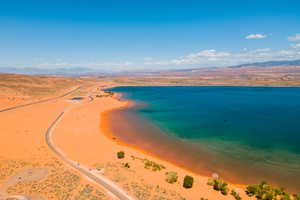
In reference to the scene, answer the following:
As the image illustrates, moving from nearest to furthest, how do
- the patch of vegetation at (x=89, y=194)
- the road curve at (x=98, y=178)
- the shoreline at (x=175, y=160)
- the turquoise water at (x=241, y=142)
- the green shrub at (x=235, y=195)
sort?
the patch of vegetation at (x=89, y=194), the road curve at (x=98, y=178), the green shrub at (x=235, y=195), the shoreline at (x=175, y=160), the turquoise water at (x=241, y=142)

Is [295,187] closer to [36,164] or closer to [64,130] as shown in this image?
[36,164]

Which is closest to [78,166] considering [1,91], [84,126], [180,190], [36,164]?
[36,164]

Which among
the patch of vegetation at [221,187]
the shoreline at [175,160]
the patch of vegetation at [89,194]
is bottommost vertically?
the shoreline at [175,160]

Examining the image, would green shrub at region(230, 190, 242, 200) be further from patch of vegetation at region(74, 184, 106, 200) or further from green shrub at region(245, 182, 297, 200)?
patch of vegetation at region(74, 184, 106, 200)

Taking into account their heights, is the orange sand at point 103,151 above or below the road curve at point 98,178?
below

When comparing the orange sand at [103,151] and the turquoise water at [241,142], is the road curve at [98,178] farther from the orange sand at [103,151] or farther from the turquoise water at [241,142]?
the turquoise water at [241,142]

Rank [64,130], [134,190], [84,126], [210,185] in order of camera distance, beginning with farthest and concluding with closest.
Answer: [84,126]
[64,130]
[210,185]
[134,190]

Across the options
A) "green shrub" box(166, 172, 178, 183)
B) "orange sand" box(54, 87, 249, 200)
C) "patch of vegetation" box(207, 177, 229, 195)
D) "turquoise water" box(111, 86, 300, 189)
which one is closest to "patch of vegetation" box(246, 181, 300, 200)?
"orange sand" box(54, 87, 249, 200)

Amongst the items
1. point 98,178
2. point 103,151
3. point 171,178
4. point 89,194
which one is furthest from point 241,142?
point 89,194

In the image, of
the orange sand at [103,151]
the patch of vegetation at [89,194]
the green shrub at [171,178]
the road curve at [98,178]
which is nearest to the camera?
the patch of vegetation at [89,194]

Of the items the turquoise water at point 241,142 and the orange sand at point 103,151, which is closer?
the orange sand at point 103,151

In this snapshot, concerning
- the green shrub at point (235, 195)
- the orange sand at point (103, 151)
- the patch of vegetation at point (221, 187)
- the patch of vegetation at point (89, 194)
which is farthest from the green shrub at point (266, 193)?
the patch of vegetation at point (89, 194)
